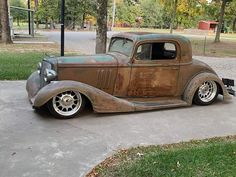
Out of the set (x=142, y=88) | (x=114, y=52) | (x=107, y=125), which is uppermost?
(x=114, y=52)

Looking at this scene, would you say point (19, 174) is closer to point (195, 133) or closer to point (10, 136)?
point (10, 136)

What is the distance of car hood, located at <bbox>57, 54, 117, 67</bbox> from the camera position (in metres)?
6.26

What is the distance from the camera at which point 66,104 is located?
19.7 feet

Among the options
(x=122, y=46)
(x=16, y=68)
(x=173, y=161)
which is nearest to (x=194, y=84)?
(x=122, y=46)

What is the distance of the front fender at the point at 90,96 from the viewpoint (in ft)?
19.1

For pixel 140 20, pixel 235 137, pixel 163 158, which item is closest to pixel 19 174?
pixel 163 158

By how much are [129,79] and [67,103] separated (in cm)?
125

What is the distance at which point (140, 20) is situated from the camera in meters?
64.9

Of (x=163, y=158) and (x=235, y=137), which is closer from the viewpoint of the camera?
(x=163, y=158)

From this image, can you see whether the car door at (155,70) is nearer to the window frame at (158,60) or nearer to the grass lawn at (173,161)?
the window frame at (158,60)

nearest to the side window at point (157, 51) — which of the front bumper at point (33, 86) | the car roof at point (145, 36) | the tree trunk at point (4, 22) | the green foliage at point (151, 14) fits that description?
the car roof at point (145, 36)

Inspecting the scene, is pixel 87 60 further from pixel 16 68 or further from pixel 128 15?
pixel 128 15

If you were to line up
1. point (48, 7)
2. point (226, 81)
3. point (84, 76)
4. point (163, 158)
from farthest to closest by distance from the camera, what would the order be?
point (48, 7) → point (226, 81) → point (84, 76) → point (163, 158)

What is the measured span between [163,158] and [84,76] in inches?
100
